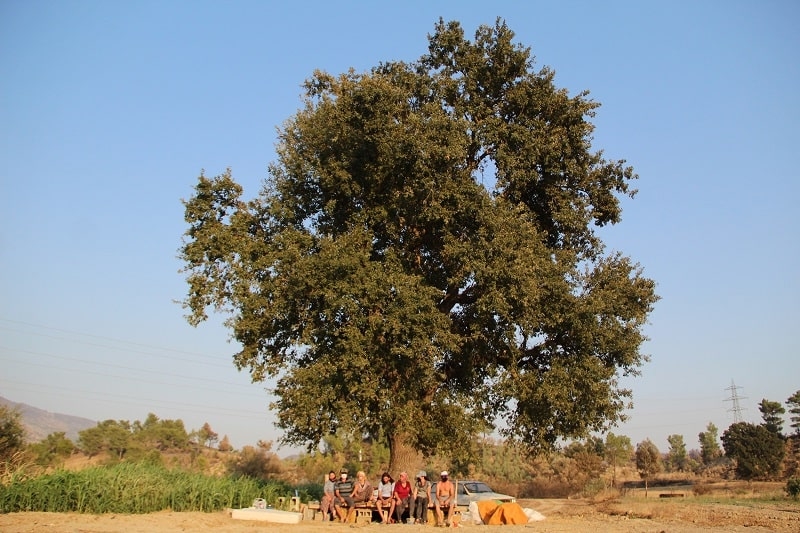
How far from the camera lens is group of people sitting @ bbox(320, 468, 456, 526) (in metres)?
19.2

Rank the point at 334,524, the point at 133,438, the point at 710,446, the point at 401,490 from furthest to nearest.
Result: the point at 710,446 → the point at 133,438 → the point at 401,490 → the point at 334,524

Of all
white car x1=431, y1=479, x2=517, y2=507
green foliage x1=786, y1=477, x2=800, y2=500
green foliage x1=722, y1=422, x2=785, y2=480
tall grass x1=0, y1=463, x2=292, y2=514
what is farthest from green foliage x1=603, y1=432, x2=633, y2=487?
tall grass x1=0, y1=463, x2=292, y2=514

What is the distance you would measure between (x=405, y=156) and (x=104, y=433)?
175ft

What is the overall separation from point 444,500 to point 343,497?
3.17 metres

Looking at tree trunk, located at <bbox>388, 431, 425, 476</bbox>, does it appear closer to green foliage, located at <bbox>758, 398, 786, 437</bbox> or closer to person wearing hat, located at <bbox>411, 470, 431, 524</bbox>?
person wearing hat, located at <bbox>411, 470, 431, 524</bbox>

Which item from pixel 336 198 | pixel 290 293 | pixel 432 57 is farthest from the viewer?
pixel 432 57

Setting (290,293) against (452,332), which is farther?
(452,332)

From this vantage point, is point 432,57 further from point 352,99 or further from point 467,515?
point 467,515

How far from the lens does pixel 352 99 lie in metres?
22.0

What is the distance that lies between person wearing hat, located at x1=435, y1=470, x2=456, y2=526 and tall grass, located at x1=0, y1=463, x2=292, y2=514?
583 cm

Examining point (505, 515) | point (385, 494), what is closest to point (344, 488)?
point (385, 494)

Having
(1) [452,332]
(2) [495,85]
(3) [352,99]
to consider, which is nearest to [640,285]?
(1) [452,332]

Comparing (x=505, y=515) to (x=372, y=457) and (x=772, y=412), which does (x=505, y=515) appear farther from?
(x=772, y=412)

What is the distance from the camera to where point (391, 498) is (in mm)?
19453
